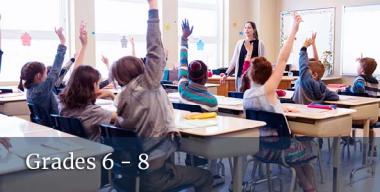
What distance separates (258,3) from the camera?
826 cm

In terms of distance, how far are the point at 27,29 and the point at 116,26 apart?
1.39 meters

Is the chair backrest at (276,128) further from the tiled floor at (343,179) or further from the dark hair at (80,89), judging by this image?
the dark hair at (80,89)

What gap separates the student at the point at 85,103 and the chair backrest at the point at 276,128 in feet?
3.14

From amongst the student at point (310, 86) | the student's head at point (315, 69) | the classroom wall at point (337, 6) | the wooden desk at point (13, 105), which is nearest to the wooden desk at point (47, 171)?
the wooden desk at point (13, 105)

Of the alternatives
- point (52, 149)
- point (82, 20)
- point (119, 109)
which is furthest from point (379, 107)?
point (82, 20)

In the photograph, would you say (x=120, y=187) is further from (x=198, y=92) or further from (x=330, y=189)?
(x=330, y=189)

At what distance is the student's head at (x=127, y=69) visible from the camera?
215 centimetres

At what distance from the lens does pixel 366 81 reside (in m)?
4.30

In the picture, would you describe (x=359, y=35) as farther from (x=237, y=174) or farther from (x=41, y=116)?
(x=41, y=116)

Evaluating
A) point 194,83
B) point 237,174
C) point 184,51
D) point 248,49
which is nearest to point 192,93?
point 194,83

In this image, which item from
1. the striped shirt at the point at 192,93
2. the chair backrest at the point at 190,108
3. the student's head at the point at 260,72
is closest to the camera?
the student's head at the point at 260,72

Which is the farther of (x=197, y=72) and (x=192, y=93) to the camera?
(x=192, y=93)

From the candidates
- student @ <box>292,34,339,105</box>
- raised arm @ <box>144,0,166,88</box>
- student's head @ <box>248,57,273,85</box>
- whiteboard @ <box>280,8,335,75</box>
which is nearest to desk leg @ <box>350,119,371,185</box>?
student @ <box>292,34,339,105</box>

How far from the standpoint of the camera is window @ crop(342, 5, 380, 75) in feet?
23.4
